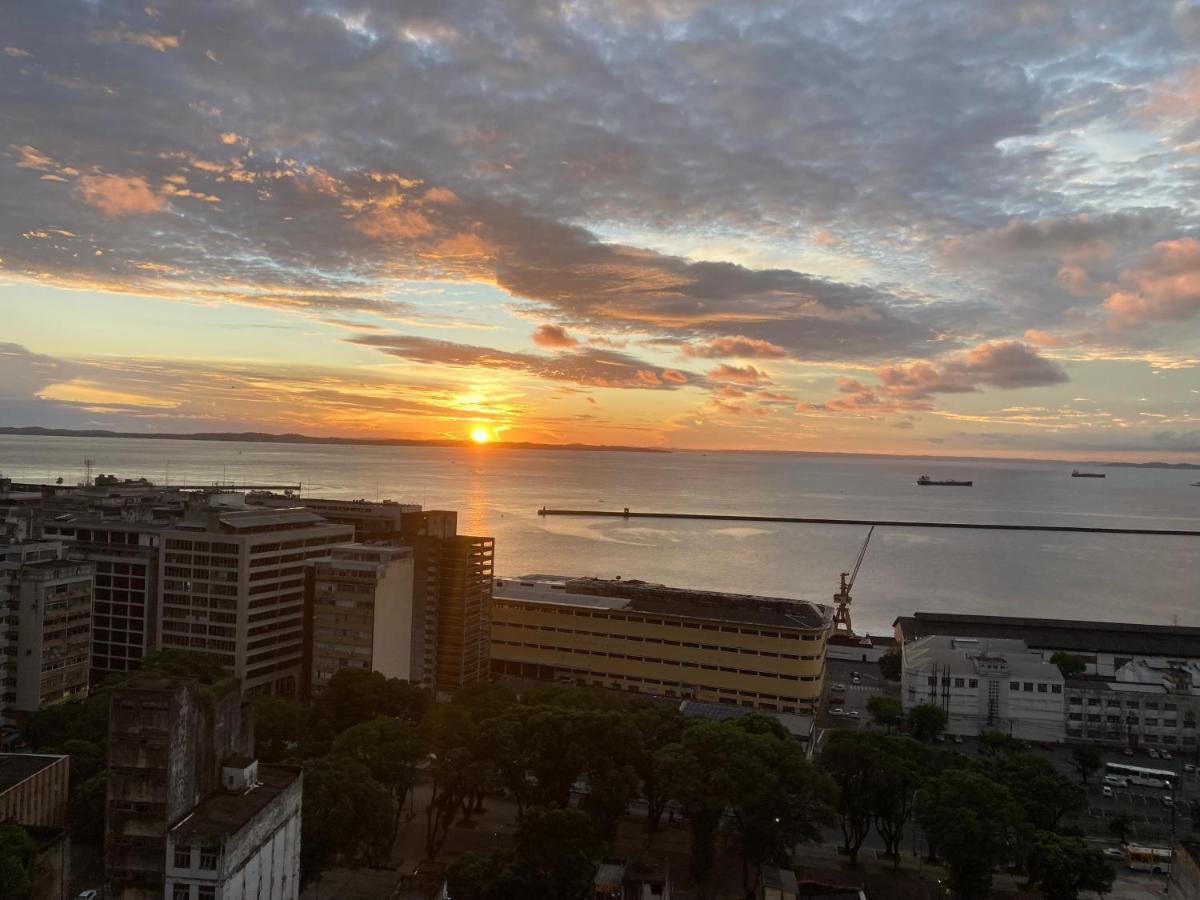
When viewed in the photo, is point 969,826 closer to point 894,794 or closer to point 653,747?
point 894,794

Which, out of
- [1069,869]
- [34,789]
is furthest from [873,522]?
[34,789]

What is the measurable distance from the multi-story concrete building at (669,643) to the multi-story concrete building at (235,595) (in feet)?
36.0

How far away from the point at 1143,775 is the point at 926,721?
7.70 metres

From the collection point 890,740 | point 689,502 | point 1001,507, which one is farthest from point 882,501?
point 890,740

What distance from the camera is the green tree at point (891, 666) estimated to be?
47.7m

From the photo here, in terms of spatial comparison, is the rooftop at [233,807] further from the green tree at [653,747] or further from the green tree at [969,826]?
the green tree at [969,826]

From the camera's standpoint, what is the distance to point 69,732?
2583 centimetres

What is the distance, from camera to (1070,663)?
147 feet

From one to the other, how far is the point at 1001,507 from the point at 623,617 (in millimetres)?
146525

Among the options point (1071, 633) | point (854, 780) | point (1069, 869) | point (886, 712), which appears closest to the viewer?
point (1069, 869)

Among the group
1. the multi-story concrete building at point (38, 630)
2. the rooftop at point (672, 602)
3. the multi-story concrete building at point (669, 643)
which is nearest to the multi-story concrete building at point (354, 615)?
the multi-story concrete building at point (38, 630)

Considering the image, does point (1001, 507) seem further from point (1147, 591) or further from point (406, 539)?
point (406, 539)

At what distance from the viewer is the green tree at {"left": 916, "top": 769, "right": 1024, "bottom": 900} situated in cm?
2042

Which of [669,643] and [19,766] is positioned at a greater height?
[19,766]
